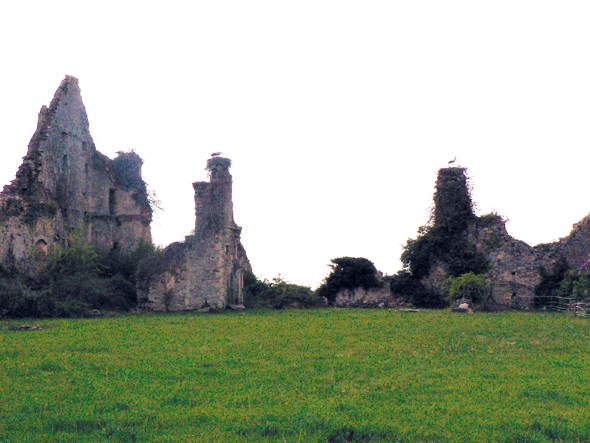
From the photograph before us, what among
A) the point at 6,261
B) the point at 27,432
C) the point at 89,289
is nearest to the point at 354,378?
the point at 27,432

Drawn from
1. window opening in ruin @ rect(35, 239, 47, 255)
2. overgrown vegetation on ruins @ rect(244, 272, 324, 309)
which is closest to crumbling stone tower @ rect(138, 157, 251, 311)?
overgrown vegetation on ruins @ rect(244, 272, 324, 309)

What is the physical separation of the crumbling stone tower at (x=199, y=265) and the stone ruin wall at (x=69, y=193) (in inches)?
212

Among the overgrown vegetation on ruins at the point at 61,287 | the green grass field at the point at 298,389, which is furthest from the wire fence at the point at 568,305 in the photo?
the overgrown vegetation on ruins at the point at 61,287

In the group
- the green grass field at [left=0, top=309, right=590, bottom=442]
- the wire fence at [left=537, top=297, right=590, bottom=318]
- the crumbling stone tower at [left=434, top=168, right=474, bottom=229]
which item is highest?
the crumbling stone tower at [left=434, top=168, right=474, bottom=229]

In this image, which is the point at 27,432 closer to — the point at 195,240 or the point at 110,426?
the point at 110,426

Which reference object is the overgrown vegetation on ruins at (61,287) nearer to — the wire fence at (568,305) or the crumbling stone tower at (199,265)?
the crumbling stone tower at (199,265)

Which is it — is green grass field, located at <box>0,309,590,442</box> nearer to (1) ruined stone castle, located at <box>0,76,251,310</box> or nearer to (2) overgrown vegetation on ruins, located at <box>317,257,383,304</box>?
(1) ruined stone castle, located at <box>0,76,251,310</box>

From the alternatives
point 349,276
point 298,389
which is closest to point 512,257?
point 349,276

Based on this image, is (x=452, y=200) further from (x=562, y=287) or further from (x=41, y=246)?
(x=41, y=246)

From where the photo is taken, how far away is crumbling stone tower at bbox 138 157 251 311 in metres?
25.0

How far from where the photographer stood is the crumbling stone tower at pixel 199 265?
81.9ft

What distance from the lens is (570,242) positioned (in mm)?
25484

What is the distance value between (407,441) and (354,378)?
254cm

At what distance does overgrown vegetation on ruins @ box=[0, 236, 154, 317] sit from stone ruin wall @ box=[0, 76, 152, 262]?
3.42 feet
